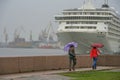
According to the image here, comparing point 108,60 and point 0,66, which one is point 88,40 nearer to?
point 108,60

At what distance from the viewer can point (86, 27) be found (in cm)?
7819

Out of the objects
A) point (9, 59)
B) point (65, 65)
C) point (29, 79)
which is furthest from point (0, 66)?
point (65, 65)

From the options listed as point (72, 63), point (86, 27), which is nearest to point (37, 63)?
point (72, 63)

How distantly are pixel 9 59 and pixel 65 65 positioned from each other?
6.22 m

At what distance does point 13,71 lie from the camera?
19312 mm

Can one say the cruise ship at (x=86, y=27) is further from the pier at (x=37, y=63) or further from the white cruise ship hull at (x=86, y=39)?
the pier at (x=37, y=63)

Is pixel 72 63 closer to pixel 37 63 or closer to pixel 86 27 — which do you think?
pixel 37 63

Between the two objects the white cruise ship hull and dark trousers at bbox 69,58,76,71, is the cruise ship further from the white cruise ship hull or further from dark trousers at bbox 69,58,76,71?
dark trousers at bbox 69,58,76,71

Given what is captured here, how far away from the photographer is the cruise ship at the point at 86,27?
78.0 m

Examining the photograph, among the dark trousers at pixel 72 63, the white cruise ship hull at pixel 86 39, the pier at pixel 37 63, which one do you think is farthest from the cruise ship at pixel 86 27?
the dark trousers at pixel 72 63

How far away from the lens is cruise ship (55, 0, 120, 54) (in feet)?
256

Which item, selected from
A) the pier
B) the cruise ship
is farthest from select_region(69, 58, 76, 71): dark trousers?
the cruise ship

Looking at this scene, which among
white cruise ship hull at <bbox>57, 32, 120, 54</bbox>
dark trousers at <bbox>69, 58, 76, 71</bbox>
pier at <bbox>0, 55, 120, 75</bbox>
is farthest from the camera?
white cruise ship hull at <bbox>57, 32, 120, 54</bbox>

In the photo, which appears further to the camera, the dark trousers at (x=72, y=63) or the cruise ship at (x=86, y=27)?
the cruise ship at (x=86, y=27)
